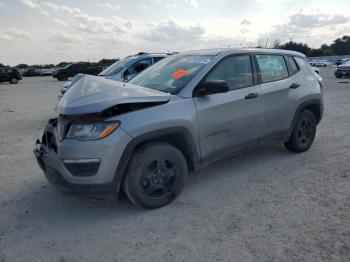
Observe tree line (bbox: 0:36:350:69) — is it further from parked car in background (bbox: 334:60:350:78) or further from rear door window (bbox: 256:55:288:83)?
rear door window (bbox: 256:55:288:83)

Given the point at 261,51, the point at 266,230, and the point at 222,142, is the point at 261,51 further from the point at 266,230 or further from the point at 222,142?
the point at 266,230

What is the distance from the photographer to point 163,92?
3920mm

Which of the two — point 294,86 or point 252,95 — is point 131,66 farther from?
point 252,95

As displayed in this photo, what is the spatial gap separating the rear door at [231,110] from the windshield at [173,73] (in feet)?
0.73

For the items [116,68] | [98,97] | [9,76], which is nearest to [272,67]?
[98,97]

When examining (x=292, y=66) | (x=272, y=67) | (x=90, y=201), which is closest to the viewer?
(x=90, y=201)

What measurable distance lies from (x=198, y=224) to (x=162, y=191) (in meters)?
0.59

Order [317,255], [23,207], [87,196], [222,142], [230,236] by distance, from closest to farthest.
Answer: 1. [317,255]
2. [230,236]
3. [87,196]
4. [23,207]
5. [222,142]

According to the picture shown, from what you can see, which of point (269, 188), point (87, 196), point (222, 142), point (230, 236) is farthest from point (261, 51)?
point (87, 196)

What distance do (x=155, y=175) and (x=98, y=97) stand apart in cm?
103

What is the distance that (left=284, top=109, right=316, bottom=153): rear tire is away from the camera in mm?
5410

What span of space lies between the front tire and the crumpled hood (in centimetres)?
52

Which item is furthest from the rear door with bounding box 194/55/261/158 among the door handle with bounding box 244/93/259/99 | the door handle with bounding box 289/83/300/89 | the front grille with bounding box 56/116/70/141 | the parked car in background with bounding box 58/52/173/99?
the parked car in background with bounding box 58/52/173/99

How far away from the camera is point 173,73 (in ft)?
14.2
